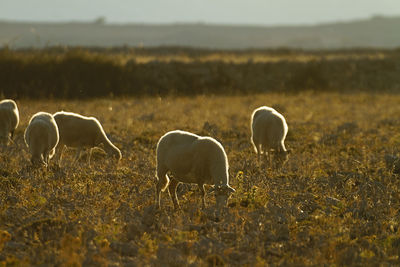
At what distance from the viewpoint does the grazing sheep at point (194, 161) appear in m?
7.33

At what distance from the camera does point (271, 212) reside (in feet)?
24.3

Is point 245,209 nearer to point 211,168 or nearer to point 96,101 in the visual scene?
point 211,168

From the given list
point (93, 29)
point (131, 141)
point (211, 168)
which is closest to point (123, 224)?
point (211, 168)

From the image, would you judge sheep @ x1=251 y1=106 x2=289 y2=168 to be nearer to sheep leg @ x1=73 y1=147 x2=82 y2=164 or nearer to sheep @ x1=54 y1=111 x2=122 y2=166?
sheep @ x1=54 y1=111 x2=122 y2=166

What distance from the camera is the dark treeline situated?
2380 centimetres

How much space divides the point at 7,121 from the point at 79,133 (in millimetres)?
2589

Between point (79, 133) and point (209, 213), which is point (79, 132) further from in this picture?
point (209, 213)

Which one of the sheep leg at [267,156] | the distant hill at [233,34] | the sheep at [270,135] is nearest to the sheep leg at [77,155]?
the sheep at [270,135]

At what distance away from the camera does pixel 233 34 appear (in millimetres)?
142000

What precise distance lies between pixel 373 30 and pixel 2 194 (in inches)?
6224

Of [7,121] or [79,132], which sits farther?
[7,121]

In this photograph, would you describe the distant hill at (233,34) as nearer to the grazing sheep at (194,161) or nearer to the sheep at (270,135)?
the sheep at (270,135)

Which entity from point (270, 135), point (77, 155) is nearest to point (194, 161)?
point (270, 135)

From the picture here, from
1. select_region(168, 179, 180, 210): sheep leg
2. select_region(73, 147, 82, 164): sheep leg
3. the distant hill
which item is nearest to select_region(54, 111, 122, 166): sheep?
select_region(73, 147, 82, 164): sheep leg
